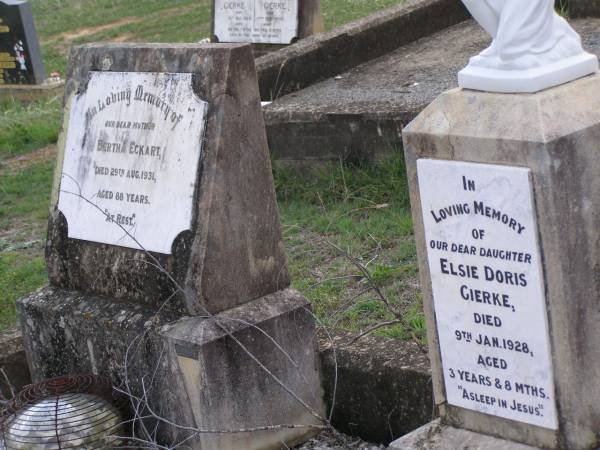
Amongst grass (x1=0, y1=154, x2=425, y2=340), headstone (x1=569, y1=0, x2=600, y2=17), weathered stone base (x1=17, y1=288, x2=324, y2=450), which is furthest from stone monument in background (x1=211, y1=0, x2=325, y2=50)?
weathered stone base (x1=17, y1=288, x2=324, y2=450)

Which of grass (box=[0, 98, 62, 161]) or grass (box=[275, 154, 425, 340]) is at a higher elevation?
grass (box=[0, 98, 62, 161])

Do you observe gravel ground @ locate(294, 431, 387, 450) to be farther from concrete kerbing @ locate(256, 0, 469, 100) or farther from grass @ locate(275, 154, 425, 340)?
concrete kerbing @ locate(256, 0, 469, 100)

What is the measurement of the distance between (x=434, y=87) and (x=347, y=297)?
2.65 meters

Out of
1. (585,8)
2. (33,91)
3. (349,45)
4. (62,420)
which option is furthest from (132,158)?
(33,91)

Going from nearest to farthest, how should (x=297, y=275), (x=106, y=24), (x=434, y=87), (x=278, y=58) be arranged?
(x=297, y=275)
(x=434, y=87)
(x=278, y=58)
(x=106, y=24)

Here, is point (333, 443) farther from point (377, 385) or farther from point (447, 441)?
point (447, 441)

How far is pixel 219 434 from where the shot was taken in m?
3.99

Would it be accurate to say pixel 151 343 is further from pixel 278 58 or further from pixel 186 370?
pixel 278 58

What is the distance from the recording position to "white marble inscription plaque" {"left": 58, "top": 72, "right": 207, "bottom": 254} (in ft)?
13.4

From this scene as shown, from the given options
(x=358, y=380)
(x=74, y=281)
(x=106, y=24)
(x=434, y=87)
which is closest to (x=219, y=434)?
(x=358, y=380)

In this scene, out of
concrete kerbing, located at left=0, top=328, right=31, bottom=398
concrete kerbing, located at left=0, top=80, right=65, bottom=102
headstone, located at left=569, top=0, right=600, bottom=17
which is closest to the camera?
concrete kerbing, located at left=0, top=328, right=31, bottom=398

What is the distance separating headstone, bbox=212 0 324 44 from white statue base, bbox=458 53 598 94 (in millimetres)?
7463

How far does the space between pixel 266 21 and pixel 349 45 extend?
222 cm

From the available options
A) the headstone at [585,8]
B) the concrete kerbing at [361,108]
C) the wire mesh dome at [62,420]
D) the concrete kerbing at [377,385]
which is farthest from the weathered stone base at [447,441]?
the headstone at [585,8]
